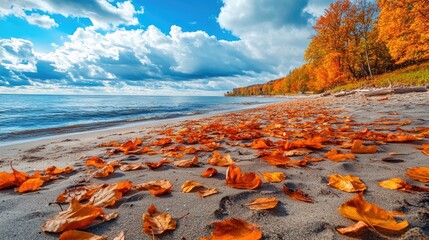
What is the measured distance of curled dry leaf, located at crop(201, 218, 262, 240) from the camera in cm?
92

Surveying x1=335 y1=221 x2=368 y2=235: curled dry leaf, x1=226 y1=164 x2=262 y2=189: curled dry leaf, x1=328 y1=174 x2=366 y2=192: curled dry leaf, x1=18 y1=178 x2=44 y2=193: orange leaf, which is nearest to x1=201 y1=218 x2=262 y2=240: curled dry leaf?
x1=335 y1=221 x2=368 y2=235: curled dry leaf

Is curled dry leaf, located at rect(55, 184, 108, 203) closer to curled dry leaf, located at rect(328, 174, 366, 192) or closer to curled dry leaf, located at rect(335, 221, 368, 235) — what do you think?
curled dry leaf, located at rect(335, 221, 368, 235)

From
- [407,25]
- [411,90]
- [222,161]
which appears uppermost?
[407,25]

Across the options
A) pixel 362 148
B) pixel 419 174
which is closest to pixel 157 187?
pixel 419 174

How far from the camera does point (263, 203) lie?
1248 mm

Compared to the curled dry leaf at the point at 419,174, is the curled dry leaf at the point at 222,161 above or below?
below

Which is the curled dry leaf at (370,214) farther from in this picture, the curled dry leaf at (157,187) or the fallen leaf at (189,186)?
the curled dry leaf at (157,187)

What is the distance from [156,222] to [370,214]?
98 cm

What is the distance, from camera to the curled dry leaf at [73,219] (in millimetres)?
→ 1086

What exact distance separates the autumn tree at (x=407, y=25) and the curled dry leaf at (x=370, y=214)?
56.4ft

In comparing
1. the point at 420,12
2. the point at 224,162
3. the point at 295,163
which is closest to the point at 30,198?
the point at 224,162

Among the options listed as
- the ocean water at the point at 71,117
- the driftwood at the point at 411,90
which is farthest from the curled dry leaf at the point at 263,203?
the driftwood at the point at 411,90

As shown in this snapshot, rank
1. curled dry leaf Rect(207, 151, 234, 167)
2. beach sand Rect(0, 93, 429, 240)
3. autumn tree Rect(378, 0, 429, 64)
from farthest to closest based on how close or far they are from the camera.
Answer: autumn tree Rect(378, 0, 429, 64)
curled dry leaf Rect(207, 151, 234, 167)
beach sand Rect(0, 93, 429, 240)

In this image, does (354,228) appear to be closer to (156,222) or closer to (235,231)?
(235,231)
